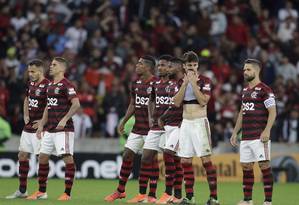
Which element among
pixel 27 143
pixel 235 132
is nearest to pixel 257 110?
pixel 235 132

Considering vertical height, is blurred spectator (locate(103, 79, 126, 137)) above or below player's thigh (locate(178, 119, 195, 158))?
above

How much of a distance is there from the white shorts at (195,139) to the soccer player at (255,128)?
0.61 metres

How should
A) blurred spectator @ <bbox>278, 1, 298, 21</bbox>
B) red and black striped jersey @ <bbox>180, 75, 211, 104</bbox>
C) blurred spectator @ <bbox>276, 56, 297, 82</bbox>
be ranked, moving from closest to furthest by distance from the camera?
red and black striped jersey @ <bbox>180, 75, 211, 104</bbox>
blurred spectator @ <bbox>276, 56, 297, 82</bbox>
blurred spectator @ <bbox>278, 1, 298, 21</bbox>

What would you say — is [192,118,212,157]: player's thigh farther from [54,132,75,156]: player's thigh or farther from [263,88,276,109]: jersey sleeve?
[54,132,75,156]: player's thigh

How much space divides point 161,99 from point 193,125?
1158 millimetres

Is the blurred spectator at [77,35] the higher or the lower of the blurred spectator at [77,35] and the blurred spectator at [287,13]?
the lower

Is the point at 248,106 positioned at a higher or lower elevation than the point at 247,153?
higher

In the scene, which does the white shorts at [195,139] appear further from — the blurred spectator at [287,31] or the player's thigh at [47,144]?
the blurred spectator at [287,31]

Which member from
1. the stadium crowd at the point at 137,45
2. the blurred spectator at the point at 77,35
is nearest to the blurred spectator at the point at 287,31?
the stadium crowd at the point at 137,45

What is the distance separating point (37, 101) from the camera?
713 inches

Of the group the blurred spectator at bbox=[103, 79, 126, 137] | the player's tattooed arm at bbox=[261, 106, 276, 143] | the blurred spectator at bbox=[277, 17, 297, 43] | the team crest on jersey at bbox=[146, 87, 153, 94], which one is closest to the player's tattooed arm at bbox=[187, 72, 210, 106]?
the player's tattooed arm at bbox=[261, 106, 276, 143]

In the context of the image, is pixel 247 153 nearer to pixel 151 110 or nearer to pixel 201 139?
pixel 201 139

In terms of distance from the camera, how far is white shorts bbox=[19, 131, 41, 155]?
59.4ft

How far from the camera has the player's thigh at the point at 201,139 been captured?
1645cm
